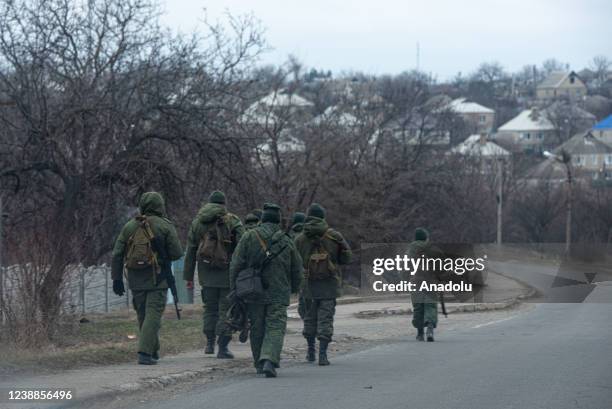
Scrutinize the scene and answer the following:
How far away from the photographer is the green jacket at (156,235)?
1230 cm

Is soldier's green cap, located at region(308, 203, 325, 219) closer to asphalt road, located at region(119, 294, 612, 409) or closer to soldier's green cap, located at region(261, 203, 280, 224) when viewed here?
soldier's green cap, located at region(261, 203, 280, 224)

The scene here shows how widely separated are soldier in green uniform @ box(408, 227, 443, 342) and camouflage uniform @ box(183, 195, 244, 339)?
406 cm

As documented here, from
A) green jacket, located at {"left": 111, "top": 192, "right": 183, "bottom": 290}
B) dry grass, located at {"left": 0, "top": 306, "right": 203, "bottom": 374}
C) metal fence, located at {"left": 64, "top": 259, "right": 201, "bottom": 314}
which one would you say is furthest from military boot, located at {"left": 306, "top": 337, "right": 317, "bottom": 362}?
metal fence, located at {"left": 64, "top": 259, "right": 201, "bottom": 314}

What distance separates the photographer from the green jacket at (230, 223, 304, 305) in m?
11.8

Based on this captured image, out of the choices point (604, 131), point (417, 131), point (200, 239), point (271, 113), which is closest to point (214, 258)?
point (200, 239)

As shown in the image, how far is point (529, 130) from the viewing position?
140000 millimetres

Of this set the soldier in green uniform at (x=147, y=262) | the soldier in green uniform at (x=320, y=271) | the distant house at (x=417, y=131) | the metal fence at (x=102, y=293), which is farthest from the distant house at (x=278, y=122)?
the soldier in green uniform at (x=147, y=262)

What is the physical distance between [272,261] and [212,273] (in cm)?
157

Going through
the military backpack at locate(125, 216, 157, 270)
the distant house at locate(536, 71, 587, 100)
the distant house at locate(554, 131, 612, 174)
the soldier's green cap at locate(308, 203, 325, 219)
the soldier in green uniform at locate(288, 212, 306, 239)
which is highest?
the distant house at locate(536, 71, 587, 100)

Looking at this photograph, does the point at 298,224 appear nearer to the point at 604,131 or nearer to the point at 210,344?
the point at 210,344

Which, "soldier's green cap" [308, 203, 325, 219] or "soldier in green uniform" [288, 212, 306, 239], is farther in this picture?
"soldier in green uniform" [288, 212, 306, 239]

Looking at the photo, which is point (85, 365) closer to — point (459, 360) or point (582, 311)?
point (459, 360)

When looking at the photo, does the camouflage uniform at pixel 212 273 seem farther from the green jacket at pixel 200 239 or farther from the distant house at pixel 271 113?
the distant house at pixel 271 113

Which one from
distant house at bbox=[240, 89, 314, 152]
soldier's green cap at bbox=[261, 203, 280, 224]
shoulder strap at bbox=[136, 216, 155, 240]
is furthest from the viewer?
distant house at bbox=[240, 89, 314, 152]
